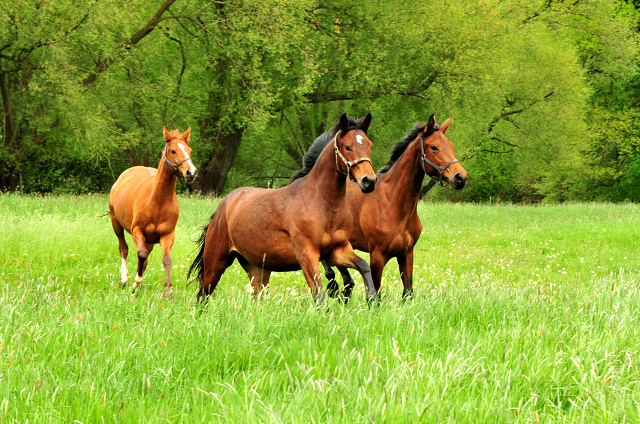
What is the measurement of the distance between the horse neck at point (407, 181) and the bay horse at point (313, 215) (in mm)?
1122

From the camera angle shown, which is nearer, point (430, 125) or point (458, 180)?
point (458, 180)

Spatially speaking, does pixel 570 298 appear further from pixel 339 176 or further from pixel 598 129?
pixel 598 129

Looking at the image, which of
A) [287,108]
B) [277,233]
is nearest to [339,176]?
[277,233]

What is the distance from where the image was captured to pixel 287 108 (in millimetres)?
33125

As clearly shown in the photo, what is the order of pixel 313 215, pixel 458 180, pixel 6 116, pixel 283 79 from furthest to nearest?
pixel 283 79, pixel 6 116, pixel 458 180, pixel 313 215

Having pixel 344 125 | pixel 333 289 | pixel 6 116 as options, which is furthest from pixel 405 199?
pixel 6 116

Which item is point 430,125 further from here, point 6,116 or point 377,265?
point 6,116

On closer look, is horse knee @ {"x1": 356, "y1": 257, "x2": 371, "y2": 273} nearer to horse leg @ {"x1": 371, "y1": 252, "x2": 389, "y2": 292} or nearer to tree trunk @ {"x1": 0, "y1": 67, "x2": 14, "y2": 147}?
horse leg @ {"x1": 371, "y1": 252, "x2": 389, "y2": 292}

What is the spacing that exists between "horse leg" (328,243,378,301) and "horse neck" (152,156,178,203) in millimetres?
4169

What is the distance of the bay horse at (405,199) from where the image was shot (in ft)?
26.1

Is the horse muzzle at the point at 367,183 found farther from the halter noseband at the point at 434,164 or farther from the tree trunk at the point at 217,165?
the tree trunk at the point at 217,165

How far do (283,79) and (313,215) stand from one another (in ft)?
80.3

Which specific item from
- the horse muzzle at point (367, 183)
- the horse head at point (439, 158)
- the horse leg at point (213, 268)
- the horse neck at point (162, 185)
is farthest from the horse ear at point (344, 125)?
the horse neck at point (162, 185)

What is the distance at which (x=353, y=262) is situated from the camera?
6.45m
